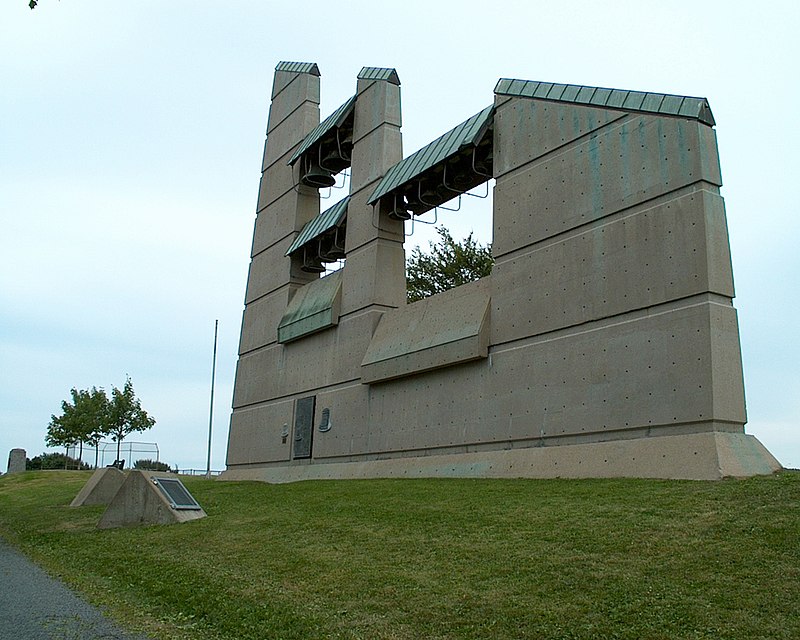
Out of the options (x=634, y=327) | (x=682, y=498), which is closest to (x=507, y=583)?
(x=682, y=498)

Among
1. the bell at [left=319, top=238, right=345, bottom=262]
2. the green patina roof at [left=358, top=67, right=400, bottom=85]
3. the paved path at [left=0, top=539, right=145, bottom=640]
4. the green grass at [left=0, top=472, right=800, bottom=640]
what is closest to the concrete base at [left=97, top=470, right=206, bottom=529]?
the green grass at [left=0, top=472, right=800, bottom=640]

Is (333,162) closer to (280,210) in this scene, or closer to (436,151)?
(280,210)

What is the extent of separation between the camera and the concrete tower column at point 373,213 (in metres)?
23.1

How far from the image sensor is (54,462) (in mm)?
52969

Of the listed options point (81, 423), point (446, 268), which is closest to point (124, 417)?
point (81, 423)

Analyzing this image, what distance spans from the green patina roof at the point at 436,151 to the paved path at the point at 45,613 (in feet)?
43.1

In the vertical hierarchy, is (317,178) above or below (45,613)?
above

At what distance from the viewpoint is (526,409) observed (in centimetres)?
1677

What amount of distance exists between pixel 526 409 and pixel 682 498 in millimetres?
5819

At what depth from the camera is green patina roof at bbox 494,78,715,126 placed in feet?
48.7

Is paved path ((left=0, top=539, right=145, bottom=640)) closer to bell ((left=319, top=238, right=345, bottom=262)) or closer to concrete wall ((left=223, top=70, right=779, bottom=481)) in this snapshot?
concrete wall ((left=223, top=70, right=779, bottom=481))

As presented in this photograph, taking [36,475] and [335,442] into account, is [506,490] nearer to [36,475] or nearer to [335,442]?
[335,442]

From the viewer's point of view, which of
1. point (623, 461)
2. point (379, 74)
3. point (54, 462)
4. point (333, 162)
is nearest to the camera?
point (623, 461)

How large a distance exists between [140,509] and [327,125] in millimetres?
15205
